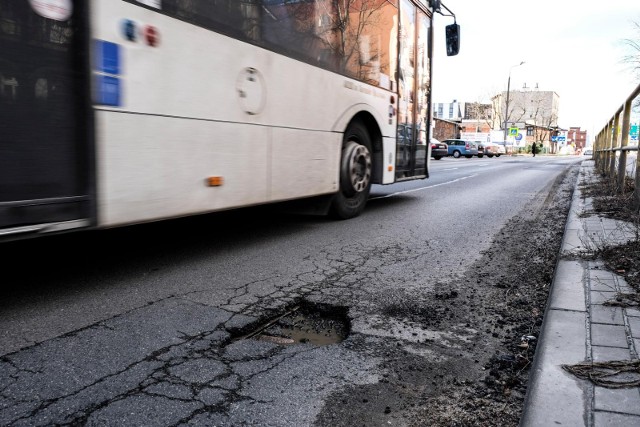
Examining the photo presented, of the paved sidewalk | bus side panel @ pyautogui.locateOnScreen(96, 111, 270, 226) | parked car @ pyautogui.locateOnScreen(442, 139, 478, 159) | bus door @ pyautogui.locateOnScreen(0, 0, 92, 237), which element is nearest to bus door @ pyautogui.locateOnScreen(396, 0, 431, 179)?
bus side panel @ pyautogui.locateOnScreen(96, 111, 270, 226)

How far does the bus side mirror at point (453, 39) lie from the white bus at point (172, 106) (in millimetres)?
2808

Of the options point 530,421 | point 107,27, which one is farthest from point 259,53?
point 530,421

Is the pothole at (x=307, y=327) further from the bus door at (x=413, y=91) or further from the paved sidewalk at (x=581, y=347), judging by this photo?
the bus door at (x=413, y=91)

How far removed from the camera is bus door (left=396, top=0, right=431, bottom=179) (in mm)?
7758

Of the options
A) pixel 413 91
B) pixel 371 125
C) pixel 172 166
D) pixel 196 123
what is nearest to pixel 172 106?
pixel 196 123

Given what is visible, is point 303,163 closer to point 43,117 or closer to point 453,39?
point 43,117

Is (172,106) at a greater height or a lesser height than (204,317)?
greater

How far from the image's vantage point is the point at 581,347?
8.30 ft

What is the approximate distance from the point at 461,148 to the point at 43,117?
4433cm

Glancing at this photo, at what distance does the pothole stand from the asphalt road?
0.02 meters

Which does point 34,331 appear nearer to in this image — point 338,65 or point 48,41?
point 48,41

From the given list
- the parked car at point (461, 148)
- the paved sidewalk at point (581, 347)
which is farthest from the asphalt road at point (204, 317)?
the parked car at point (461, 148)

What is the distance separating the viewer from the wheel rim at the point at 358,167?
6.42 meters

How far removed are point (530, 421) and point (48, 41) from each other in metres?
3.14
